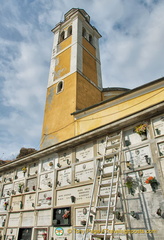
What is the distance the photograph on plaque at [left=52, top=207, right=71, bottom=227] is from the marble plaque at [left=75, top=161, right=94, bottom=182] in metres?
1.37

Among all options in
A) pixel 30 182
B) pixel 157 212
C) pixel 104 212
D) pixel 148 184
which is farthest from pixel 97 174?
pixel 30 182

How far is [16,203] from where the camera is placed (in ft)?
38.0

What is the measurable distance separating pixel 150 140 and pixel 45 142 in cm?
765

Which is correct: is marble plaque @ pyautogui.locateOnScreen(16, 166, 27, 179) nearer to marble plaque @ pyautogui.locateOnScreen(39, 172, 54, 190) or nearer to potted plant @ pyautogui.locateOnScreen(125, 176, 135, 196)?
marble plaque @ pyautogui.locateOnScreen(39, 172, 54, 190)

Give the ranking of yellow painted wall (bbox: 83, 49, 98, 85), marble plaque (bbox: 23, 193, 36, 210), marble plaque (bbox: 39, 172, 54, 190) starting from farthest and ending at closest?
yellow painted wall (bbox: 83, 49, 98, 85) → marble plaque (bbox: 23, 193, 36, 210) → marble plaque (bbox: 39, 172, 54, 190)

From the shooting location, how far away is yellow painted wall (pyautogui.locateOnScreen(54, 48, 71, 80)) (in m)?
16.3

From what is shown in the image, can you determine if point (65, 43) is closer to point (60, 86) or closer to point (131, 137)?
point (60, 86)

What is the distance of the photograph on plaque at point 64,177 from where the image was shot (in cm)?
965

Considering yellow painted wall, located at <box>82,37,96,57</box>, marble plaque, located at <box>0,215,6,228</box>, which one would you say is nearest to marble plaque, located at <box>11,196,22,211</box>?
marble plaque, located at <box>0,215,6,228</box>

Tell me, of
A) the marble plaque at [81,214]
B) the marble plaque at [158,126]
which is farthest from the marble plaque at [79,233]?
the marble plaque at [158,126]

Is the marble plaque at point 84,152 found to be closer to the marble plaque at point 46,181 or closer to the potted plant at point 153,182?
the marble plaque at point 46,181

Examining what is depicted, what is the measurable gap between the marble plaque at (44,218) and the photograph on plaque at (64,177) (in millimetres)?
1381

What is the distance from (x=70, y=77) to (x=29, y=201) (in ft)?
28.9

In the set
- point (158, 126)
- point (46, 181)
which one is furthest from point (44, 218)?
point (158, 126)
